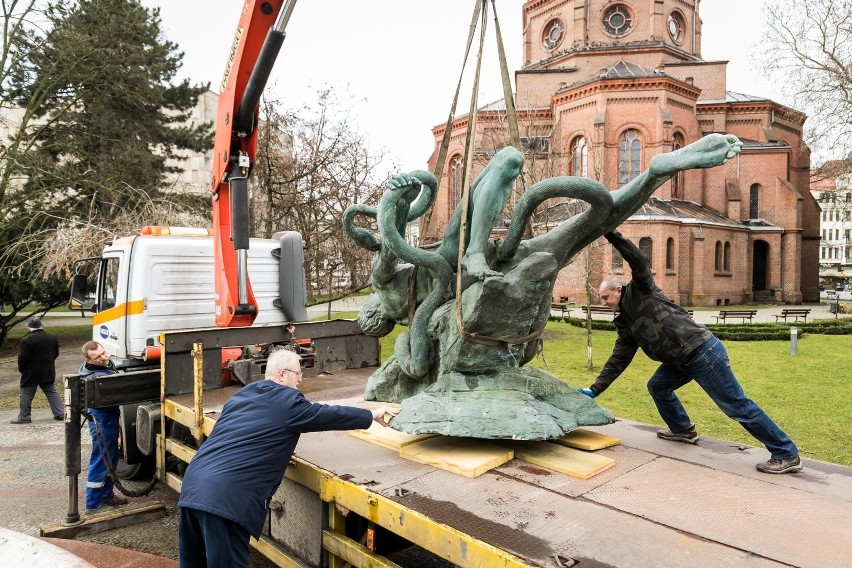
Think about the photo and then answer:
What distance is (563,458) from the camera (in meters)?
3.39

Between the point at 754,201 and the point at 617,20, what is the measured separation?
14207 millimetres

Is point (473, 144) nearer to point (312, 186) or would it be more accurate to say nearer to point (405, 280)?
point (405, 280)

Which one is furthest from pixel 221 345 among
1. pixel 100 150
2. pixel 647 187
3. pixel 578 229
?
pixel 100 150

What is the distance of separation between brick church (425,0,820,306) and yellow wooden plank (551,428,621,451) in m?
23.1

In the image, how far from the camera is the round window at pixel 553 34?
38031 mm

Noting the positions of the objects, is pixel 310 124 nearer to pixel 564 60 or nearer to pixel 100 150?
pixel 100 150

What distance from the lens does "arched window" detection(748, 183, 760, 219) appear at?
3444cm

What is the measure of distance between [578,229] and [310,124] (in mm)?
12881

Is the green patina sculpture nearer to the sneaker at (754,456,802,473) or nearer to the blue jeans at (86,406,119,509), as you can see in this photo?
the sneaker at (754,456,802,473)

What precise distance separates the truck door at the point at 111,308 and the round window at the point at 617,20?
3646 cm

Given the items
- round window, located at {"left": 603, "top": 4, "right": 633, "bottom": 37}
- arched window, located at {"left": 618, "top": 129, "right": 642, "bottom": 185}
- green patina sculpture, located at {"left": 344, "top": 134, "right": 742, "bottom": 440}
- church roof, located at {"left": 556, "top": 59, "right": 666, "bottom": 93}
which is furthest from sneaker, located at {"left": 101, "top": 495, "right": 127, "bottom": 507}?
round window, located at {"left": 603, "top": 4, "right": 633, "bottom": 37}

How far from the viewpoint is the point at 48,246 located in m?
13.8

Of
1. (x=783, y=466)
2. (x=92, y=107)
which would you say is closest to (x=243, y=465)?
(x=783, y=466)

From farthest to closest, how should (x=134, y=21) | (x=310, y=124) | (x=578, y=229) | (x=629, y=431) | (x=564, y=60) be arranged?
(x=564, y=60), (x=134, y=21), (x=310, y=124), (x=629, y=431), (x=578, y=229)
